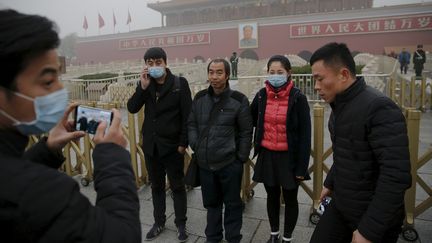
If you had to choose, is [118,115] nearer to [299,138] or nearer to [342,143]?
[342,143]

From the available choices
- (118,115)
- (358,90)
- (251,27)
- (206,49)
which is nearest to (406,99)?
(358,90)

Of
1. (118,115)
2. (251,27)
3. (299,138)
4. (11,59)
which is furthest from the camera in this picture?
(251,27)

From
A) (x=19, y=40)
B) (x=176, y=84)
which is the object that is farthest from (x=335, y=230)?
(x=19, y=40)

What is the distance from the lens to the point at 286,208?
2885 millimetres

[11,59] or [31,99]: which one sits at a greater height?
[11,59]

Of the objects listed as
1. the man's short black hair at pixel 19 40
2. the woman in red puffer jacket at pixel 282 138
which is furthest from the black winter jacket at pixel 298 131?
the man's short black hair at pixel 19 40

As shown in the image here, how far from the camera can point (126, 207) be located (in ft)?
3.67

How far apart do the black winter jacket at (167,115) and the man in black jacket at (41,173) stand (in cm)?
188

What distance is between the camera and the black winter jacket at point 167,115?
3084mm

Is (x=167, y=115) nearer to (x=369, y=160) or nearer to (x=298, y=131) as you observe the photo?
(x=298, y=131)

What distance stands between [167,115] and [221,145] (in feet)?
1.97

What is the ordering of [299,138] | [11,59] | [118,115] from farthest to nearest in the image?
1. [299,138]
2. [118,115]
3. [11,59]

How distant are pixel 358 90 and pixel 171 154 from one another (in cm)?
177

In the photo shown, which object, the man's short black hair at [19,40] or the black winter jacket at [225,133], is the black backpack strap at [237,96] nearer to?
the black winter jacket at [225,133]
